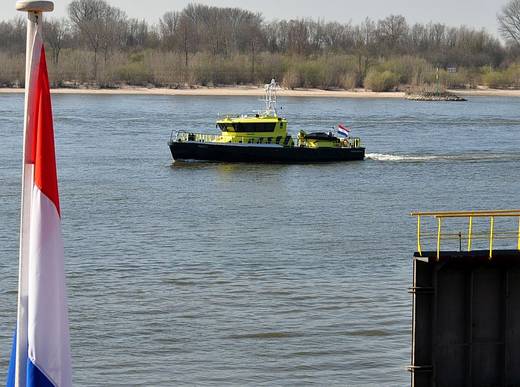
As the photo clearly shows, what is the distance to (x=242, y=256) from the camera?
3897 centimetres

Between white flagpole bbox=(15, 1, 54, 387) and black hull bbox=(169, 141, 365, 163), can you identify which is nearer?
white flagpole bbox=(15, 1, 54, 387)

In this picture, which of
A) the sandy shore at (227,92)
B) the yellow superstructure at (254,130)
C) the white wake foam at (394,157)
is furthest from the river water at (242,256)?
the sandy shore at (227,92)

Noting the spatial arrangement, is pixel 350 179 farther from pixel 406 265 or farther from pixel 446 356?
pixel 446 356

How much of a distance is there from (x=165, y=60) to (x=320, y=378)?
6416 inches

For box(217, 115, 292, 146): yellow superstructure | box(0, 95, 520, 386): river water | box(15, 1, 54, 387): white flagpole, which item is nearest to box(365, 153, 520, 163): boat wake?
box(0, 95, 520, 386): river water

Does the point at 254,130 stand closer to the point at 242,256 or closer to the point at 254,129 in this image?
the point at 254,129

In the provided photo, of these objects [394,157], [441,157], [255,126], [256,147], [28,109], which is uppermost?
[28,109]

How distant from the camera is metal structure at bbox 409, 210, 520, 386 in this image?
2250cm

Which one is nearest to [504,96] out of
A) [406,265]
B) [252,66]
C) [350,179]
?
[252,66]

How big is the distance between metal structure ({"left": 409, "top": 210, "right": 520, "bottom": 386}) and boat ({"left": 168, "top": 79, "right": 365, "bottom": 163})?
160 feet

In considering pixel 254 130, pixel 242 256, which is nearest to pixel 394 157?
pixel 254 130

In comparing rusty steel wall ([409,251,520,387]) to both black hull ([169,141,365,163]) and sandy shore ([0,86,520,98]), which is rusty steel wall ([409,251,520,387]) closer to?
black hull ([169,141,365,163])

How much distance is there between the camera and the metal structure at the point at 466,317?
22.5 meters

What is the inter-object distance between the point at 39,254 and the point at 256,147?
6365 cm
